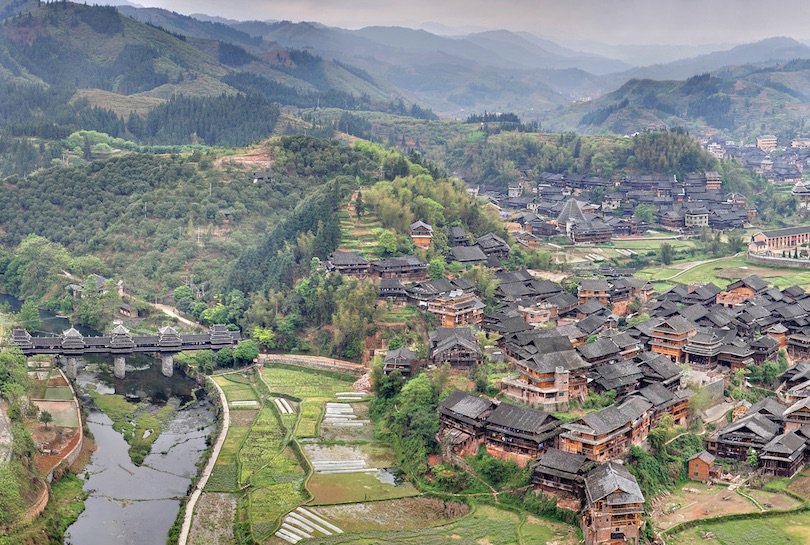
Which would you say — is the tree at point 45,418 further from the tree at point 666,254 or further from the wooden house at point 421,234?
the tree at point 666,254

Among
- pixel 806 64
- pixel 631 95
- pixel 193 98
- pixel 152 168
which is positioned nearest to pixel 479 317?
pixel 152 168

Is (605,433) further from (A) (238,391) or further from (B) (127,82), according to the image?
(B) (127,82)

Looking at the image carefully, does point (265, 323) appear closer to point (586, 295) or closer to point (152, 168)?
point (586, 295)

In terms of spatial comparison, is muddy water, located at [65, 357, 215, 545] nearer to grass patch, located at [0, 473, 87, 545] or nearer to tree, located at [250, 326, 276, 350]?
grass patch, located at [0, 473, 87, 545]

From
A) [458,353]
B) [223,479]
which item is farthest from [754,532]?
[223,479]

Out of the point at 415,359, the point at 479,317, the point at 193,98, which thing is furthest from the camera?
the point at 193,98

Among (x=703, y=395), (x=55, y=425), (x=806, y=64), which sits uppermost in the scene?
(x=806, y=64)
